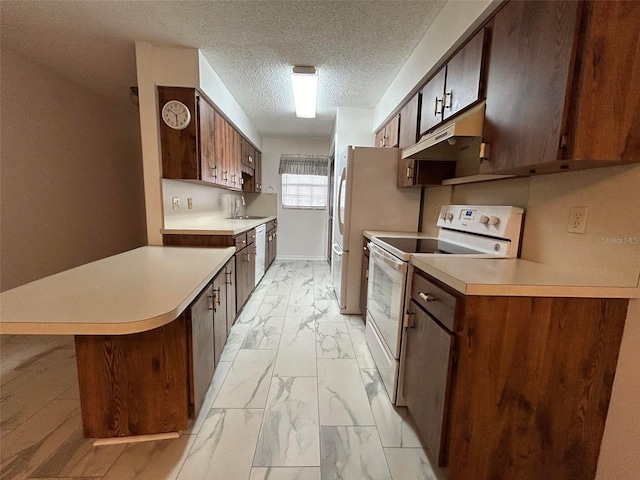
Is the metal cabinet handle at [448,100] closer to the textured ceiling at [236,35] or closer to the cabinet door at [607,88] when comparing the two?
the textured ceiling at [236,35]

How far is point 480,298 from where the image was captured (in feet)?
3.28

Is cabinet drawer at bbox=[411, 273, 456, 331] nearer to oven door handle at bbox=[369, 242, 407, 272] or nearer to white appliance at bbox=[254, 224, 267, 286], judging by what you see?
oven door handle at bbox=[369, 242, 407, 272]

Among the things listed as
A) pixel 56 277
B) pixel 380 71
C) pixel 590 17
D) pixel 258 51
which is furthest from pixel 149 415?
pixel 380 71

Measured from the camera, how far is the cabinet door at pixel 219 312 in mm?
1804

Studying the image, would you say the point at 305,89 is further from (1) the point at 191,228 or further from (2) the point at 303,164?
(2) the point at 303,164

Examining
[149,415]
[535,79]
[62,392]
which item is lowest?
[62,392]

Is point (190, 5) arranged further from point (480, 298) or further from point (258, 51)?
point (480, 298)

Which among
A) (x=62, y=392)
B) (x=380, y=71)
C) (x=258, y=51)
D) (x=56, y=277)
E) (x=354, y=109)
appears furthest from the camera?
(x=354, y=109)

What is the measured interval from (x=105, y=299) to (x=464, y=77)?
2072mm

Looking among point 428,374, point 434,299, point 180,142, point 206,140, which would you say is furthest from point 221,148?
point 428,374

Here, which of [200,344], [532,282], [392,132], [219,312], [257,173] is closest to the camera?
[532,282]

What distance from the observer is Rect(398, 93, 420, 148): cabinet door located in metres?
2.24

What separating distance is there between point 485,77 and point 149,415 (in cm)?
237

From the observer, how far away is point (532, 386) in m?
1.05
